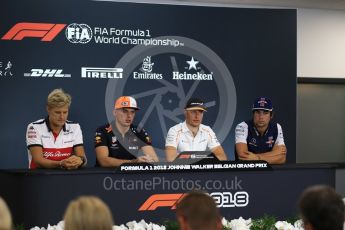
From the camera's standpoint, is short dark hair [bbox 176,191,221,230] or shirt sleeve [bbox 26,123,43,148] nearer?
short dark hair [bbox 176,191,221,230]

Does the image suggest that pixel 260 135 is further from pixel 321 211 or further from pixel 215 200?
pixel 321 211

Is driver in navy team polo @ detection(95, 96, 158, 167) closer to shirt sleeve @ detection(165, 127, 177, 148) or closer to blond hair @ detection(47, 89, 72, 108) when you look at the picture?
shirt sleeve @ detection(165, 127, 177, 148)

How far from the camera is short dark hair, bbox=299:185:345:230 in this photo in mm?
2221

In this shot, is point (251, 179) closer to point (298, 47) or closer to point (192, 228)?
point (192, 228)

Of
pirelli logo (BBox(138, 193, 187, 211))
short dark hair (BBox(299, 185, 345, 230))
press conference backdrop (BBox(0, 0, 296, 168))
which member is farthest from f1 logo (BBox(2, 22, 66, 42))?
short dark hair (BBox(299, 185, 345, 230))

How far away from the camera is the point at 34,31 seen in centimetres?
680

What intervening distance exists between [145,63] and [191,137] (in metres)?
1.36

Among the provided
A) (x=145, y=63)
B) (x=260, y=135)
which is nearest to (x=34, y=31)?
(x=145, y=63)

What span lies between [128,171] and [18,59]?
2.86 m

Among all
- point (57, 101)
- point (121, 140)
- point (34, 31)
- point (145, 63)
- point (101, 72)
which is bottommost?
point (121, 140)

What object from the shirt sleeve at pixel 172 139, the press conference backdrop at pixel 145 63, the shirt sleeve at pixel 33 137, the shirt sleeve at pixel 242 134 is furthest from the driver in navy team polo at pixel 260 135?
the shirt sleeve at pixel 33 137

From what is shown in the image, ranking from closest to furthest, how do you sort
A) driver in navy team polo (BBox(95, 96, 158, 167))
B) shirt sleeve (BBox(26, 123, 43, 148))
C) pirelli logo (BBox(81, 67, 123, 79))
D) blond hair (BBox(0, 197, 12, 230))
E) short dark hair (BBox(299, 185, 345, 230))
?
blond hair (BBox(0, 197, 12, 230)), short dark hair (BBox(299, 185, 345, 230)), shirt sleeve (BBox(26, 123, 43, 148)), driver in navy team polo (BBox(95, 96, 158, 167)), pirelli logo (BBox(81, 67, 123, 79))

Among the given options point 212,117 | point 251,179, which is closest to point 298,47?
point 212,117

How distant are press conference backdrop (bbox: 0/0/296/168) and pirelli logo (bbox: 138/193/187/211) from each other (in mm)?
2673
